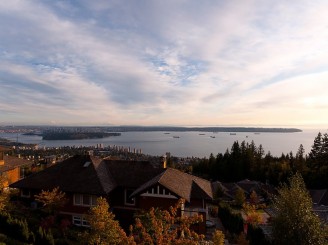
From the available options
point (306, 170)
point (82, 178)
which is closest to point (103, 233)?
point (82, 178)

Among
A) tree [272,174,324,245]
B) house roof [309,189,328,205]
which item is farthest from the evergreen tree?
tree [272,174,324,245]

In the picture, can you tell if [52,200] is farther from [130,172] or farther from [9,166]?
[9,166]

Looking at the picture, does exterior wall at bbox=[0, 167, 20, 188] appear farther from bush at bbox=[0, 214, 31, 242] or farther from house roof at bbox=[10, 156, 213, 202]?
bush at bbox=[0, 214, 31, 242]

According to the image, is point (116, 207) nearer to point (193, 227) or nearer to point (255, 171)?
point (193, 227)

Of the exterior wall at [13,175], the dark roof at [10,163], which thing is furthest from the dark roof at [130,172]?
the exterior wall at [13,175]

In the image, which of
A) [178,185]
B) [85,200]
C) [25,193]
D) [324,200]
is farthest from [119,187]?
[324,200]

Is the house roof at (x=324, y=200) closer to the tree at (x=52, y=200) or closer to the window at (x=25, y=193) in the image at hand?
the tree at (x=52, y=200)
